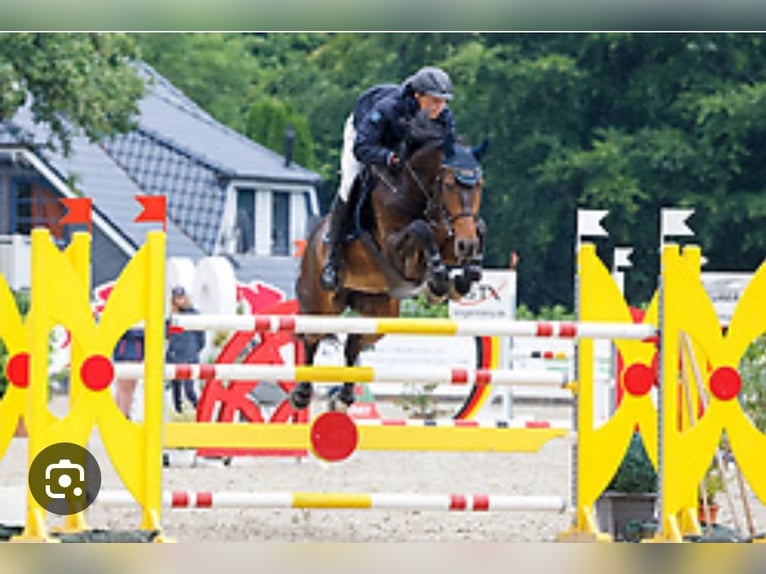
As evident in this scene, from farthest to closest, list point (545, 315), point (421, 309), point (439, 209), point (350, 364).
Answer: point (545, 315), point (421, 309), point (350, 364), point (439, 209)

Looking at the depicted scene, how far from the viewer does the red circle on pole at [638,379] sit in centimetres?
630

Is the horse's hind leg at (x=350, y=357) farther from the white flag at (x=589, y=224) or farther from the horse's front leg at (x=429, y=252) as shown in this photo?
the white flag at (x=589, y=224)

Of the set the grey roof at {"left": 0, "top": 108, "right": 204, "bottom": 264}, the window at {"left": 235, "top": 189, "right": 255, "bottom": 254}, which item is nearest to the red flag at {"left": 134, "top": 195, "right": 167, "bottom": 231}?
the grey roof at {"left": 0, "top": 108, "right": 204, "bottom": 264}

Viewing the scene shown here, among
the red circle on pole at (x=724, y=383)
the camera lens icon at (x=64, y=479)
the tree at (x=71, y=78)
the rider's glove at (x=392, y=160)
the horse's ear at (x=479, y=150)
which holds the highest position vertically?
the tree at (x=71, y=78)

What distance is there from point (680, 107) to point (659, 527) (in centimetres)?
2091

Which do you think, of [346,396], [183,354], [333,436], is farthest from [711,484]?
[183,354]

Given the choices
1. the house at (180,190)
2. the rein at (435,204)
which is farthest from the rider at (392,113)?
the house at (180,190)

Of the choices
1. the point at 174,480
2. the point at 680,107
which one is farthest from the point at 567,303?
the point at 174,480

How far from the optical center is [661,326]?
578 centimetres

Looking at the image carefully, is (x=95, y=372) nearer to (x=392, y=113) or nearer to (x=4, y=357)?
(x=392, y=113)

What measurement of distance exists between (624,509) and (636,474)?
5.6 inches

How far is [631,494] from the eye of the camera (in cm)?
671

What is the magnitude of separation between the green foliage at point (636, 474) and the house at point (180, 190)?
18352 millimetres

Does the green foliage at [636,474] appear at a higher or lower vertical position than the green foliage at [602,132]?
lower
